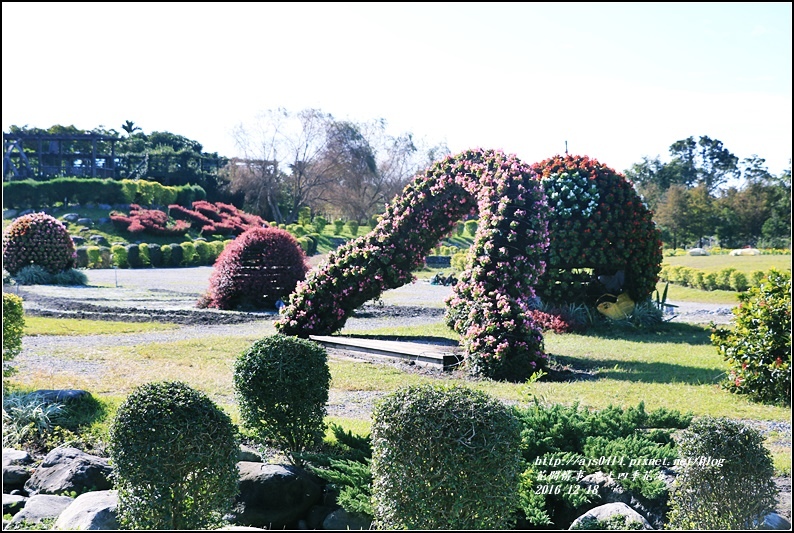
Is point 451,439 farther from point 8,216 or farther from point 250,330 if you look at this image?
point 8,216

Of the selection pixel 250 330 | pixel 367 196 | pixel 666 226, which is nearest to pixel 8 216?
pixel 367 196

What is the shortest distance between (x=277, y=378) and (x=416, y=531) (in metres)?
2.42

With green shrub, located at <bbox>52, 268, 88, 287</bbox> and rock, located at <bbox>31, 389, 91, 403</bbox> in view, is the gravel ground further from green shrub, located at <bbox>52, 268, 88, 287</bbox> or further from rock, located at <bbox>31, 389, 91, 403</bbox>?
rock, located at <bbox>31, 389, 91, 403</bbox>

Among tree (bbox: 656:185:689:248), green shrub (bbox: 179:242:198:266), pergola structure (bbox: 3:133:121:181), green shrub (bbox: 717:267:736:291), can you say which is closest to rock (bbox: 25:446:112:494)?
green shrub (bbox: 717:267:736:291)

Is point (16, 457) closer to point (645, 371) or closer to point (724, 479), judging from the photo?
point (724, 479)

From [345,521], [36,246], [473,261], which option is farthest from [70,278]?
[345,521]

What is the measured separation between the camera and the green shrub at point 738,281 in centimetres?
2283

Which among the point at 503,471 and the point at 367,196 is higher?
the point at 367,196

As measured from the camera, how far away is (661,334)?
524 inches

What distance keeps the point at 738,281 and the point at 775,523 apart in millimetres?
20254

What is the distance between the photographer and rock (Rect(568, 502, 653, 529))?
4.34 meters

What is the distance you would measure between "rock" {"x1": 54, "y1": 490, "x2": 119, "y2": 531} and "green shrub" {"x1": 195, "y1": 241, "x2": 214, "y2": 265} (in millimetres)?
30221

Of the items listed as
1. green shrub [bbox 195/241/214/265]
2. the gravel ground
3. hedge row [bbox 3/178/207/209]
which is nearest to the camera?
the gravel ground

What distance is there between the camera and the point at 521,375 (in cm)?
923
